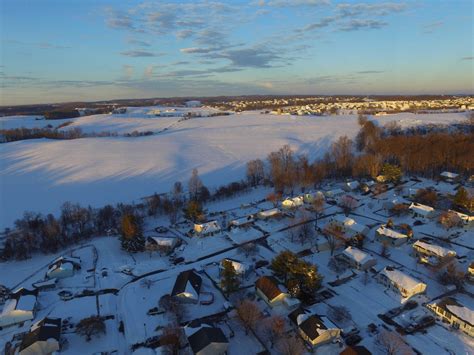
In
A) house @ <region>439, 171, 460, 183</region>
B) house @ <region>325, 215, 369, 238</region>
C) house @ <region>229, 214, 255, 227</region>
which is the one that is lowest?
house @ <region>229, 214, 255, 227</region>

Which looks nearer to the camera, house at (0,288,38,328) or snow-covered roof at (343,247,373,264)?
house at (0,288,38,328)

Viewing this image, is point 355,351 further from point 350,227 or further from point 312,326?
point 350,227

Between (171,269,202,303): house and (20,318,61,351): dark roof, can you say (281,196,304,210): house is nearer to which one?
(171,269,202,303): house

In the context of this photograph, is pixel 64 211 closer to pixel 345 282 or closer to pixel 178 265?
pixel 178 265

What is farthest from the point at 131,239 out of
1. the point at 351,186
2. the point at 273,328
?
the point at 351,186

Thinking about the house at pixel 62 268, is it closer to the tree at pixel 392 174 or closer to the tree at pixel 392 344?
the tree at pixel 392 344

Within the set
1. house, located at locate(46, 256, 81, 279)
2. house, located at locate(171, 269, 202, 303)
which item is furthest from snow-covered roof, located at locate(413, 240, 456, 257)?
house, located at locate(46, 256, 81, 279)
